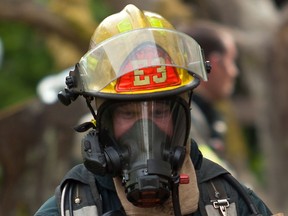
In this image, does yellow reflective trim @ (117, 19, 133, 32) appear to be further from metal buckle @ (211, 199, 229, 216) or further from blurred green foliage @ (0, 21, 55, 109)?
blurred green foliage @ (0, 21, 55, 109)

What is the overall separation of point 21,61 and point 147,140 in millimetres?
11413

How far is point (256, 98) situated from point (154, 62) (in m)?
8.68

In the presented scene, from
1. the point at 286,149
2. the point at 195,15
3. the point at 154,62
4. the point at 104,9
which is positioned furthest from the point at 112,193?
the point at 104,9

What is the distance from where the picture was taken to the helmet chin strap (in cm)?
423

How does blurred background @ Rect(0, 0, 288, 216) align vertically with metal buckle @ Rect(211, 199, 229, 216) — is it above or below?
above

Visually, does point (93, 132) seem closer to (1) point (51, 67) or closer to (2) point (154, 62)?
(2) point (154, 62)

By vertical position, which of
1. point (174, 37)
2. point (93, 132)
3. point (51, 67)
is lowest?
point (93, 132)

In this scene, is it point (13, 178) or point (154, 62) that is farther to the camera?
point (13, 178)

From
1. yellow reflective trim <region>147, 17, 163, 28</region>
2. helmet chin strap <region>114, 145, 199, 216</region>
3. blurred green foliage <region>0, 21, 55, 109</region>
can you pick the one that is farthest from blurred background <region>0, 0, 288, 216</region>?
helmet chin strap <region>114, 145, 199, 216</region>

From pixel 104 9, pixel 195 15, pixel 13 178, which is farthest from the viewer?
pixel 104 9

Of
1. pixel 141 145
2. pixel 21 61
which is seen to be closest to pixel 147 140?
pixel 141 145

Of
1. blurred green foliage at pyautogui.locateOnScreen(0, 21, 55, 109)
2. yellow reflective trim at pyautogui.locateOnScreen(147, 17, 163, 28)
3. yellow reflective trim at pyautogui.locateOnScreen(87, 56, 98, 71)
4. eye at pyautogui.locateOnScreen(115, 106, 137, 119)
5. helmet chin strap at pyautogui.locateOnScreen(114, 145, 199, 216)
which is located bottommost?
helmet chin strap at pyautogui.locateOnScreen(114, 145, 199, 216)

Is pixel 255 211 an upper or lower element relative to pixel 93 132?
lower

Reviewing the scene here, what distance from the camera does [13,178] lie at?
9016 millimetres
